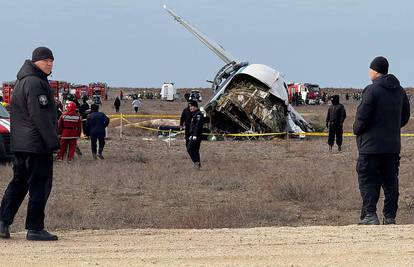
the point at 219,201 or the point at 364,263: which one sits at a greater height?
the point at 364,263

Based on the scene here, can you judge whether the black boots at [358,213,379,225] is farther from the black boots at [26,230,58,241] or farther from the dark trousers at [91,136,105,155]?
the dark trousers at [91,136,105,155]

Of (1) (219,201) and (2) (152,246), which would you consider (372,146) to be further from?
(1) (219,201)

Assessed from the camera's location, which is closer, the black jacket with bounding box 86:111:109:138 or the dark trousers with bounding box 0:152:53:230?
the dark trousers with bounding box 0:152:53:230

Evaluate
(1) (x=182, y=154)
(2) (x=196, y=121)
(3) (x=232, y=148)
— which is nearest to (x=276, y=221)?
(2) (x=196, y=121)

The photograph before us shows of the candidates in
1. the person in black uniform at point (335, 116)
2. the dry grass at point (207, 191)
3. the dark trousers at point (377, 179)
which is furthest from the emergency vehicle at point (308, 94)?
the dark trousers at point (377, 179)

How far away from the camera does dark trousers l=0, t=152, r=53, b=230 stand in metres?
8.60

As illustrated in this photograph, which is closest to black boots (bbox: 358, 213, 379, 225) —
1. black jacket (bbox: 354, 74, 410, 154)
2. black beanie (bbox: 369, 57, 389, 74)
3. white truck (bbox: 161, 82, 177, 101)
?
black jacket (bbox: 354, 74, 410, 154)

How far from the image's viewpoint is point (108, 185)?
17.5 metres

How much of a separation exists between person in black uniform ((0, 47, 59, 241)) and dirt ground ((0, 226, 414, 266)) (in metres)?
0.30

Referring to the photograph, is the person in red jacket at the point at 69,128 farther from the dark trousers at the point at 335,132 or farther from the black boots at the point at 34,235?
the black boots at the point at 34,235

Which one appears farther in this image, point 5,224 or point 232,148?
point 232,148

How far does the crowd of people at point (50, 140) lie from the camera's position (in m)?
8.48

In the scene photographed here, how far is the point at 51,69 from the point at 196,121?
11.5 m

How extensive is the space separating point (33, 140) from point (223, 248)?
2.09 metres
